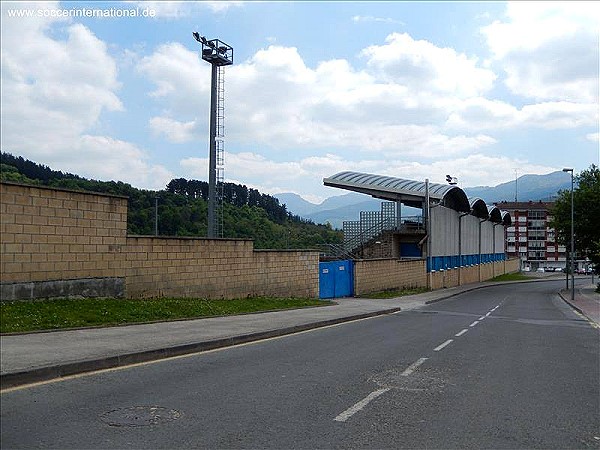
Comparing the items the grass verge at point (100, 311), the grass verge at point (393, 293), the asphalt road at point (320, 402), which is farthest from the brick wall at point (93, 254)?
the grass verge at point (393, 293)

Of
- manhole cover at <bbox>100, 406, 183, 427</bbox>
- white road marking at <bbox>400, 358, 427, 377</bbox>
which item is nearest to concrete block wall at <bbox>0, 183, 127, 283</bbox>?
manhole cover at <bbox>100, 406, 183, 427</bbox>

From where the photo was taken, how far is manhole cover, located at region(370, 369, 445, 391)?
891cm

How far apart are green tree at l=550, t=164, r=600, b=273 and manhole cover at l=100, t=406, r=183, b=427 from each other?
2201 inches

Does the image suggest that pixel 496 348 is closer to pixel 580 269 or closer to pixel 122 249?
pixel 122 249

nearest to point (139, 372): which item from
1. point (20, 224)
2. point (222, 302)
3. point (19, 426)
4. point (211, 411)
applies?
point (211, 411)

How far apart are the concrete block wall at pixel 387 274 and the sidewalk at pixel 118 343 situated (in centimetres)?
1668

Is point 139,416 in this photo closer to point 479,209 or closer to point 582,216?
point 582,216

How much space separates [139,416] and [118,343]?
4.42 meters

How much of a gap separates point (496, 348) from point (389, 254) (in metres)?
33.8

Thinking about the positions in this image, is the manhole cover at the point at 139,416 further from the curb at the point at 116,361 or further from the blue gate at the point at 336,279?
the blue gate at the point at 336,279

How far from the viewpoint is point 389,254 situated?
47781mm

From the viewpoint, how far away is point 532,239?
143 m

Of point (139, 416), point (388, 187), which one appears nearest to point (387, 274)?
point (388, 187)

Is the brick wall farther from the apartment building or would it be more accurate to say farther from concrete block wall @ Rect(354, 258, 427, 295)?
the apartment building
